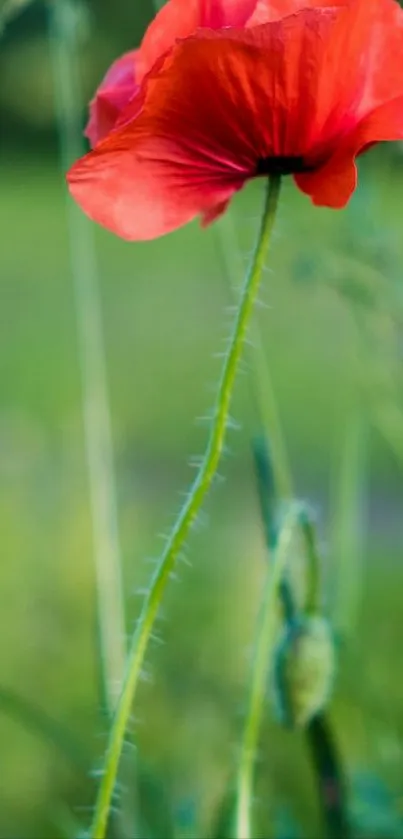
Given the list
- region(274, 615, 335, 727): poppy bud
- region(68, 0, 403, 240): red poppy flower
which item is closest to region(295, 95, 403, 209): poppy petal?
region(68, 0, 403, 240): red poppy flower

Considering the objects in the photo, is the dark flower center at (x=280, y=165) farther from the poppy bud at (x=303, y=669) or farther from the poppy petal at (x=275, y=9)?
the poppy bud at (x=303, y=669)

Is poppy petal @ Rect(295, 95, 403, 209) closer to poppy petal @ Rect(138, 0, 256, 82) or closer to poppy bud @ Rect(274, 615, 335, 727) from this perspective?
poppy petal @ Rect(138, 0, 256, 82)

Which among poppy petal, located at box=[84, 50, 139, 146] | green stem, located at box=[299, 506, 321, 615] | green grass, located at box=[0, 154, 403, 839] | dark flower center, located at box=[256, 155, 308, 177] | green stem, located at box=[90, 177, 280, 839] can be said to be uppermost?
poppy petal, located at box=[84, 50, 139, 146]

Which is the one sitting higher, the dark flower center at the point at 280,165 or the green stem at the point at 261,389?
the dark flower center at the point at 280,165

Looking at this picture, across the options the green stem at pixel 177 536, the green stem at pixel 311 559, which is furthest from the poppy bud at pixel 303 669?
the green stem at pixel 177 536

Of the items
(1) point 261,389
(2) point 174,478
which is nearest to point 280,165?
(1) point 261,389

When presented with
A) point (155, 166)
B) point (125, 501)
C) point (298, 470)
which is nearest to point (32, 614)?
point (125, 501)

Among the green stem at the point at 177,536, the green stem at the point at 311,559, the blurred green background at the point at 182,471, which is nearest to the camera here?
the green stem at the point at 177,536

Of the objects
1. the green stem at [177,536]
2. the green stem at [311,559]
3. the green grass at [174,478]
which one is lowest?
the green grass at [174,478]
